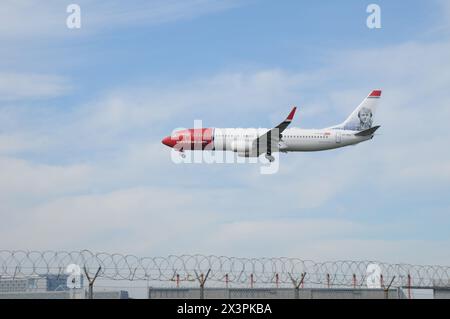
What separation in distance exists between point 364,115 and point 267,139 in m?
31.0

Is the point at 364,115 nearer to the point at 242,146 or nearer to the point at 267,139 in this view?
the point at 267,139

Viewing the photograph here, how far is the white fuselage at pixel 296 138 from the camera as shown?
112m

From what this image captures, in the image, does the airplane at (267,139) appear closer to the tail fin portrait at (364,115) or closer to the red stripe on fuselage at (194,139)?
the red stripe on fuselage at (194,139)

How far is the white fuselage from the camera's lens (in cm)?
11200

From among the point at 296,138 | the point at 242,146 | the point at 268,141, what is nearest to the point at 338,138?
the point at 296,138

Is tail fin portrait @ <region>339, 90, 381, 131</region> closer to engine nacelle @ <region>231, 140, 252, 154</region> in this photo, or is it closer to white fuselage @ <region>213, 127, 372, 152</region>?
white fuselage @ <region>213, 127, 372, 152</region>

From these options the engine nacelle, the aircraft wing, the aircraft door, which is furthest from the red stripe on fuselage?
the aircraft door

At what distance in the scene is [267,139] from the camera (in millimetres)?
111562

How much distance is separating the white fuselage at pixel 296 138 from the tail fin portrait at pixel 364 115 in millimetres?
5880

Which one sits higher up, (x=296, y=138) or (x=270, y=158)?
(x=296, y=138)

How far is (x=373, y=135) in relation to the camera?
392 ft
